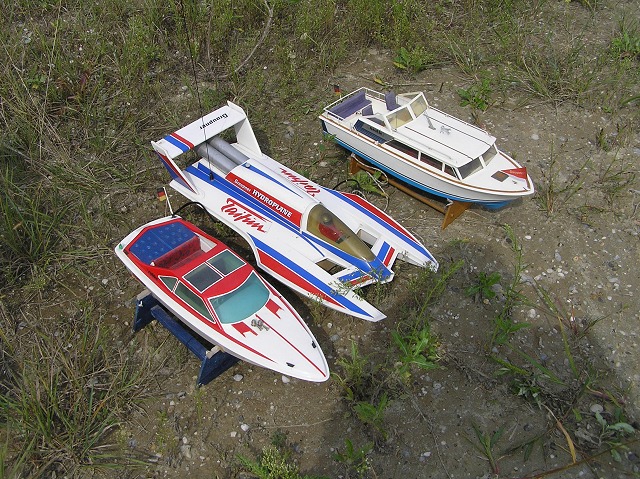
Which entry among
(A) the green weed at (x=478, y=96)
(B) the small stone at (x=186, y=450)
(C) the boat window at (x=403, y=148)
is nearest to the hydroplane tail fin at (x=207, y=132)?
(C) the boat window at (x=403, y=148)

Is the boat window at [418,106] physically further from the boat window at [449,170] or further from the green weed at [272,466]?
the green weed at [272,466]

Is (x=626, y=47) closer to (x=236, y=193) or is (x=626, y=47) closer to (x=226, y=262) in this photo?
(x=236, y=193)

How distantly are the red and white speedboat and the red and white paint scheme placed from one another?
2.93m

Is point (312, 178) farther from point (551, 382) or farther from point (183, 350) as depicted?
point (551, 382)

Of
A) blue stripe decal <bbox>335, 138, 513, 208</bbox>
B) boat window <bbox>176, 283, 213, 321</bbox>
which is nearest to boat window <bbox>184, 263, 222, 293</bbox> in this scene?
boat window <bbox>176, 283, 213, 321</bbox>

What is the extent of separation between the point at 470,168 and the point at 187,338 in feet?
14.7

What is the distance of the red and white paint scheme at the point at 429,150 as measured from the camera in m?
7.60

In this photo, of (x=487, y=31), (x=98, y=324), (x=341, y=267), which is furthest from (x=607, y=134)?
(x=98, y=324)

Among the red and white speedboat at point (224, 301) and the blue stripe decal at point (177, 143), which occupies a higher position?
the blue stripe decal at point (177, 143)

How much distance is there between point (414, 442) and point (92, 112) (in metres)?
7.54

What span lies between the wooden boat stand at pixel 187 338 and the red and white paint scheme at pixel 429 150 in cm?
374

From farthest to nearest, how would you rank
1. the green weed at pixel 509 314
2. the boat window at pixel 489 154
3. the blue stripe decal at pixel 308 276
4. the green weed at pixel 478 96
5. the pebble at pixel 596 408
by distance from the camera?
the green weed at pixel 478 96, the boat window at pixel 489 154, the blue stripe decal at pixel 308 276, the green weed at pixel 509 314, the pebble at pixel 596 408

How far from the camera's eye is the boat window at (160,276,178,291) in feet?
20.7

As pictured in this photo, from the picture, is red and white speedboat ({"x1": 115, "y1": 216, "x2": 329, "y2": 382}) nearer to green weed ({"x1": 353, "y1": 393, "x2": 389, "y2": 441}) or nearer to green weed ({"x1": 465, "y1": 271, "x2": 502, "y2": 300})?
green weed ({"x1": 353, "y1": 393, "x2": 389, "y2": 441})
